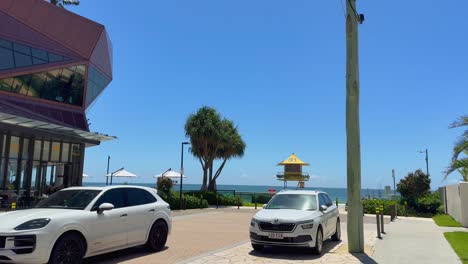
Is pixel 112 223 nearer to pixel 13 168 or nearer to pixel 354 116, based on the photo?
pixel 354 116

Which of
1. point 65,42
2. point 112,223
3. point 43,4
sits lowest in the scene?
point 112,223

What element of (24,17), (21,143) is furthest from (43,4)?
(21,143)

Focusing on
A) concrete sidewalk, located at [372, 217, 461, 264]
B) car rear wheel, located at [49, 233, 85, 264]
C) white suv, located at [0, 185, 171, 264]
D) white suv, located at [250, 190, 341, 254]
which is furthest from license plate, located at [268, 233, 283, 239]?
car rear wheel, located at [49, 233, 85, 264]

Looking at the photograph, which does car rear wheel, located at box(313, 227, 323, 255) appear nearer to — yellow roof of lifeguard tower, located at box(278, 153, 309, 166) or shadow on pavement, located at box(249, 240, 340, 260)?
shadow on pavement, located at box(249, 240, 340, 260)

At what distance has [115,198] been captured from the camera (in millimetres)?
10148

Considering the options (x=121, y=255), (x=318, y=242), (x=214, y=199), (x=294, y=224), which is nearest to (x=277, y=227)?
(x=294, y=224)

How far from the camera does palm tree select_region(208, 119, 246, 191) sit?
39.1 meters

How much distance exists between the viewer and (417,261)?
10.3 m

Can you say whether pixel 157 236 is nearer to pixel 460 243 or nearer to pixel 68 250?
pixel 68 250

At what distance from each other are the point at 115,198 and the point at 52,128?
15579 millimetres

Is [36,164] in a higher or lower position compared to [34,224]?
higher

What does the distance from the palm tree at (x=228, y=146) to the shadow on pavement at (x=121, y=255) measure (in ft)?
90.2

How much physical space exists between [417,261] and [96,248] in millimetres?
7262

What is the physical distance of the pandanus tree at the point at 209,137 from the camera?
125 ft
